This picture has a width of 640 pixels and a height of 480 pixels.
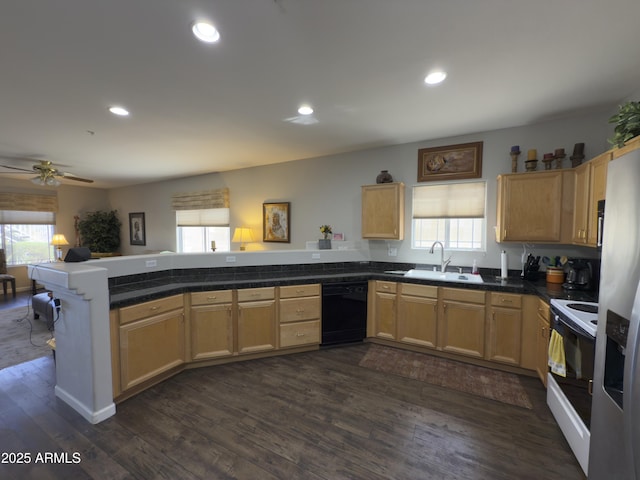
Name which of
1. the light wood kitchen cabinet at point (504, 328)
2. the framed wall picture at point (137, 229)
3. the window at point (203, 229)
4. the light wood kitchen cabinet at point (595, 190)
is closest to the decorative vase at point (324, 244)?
the light wood kitchen cabinet at point (504, 328)

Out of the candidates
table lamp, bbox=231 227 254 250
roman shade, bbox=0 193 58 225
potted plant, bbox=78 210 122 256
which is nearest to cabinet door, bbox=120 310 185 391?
table lamp, bbox=231 227 254 250

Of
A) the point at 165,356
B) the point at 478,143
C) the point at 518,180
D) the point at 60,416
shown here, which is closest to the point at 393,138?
the point at 478,143

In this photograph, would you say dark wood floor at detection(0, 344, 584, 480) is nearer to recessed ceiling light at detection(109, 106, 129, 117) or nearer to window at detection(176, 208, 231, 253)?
recessed ceiling light at detection(109, 106, 129, 117)

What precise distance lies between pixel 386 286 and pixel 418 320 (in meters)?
0.54

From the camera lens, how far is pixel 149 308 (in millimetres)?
2393

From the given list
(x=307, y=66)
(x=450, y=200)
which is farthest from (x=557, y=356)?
(x=307, y=66)

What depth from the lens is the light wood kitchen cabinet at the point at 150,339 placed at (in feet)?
7.30

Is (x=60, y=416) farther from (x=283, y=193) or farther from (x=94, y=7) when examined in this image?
(x=283, y=193)

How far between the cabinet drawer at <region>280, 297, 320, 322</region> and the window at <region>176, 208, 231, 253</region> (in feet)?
9.75

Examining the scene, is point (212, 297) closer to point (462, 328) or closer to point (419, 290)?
point (419, 290)

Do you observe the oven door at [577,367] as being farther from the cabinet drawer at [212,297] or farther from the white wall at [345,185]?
the cabinet drawer at [212,297]

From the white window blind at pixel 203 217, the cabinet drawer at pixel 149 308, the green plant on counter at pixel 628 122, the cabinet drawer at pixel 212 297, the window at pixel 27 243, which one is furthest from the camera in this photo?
the window at pixel 27 243

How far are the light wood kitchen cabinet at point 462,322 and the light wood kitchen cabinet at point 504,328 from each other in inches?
3.0

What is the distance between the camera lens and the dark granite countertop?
7.95 feet
